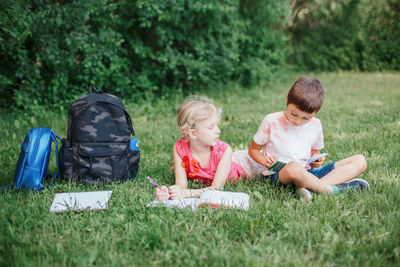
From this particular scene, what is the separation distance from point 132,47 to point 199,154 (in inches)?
184

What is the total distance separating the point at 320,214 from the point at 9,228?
220cm

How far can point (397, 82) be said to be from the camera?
29.9ft

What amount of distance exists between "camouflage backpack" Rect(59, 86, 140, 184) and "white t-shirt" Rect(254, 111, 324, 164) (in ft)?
4.57

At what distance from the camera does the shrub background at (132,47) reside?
5836 millimetres

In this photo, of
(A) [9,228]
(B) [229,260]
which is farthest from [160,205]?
(A) [9,228]

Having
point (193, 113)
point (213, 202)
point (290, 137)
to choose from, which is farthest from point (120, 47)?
point (213, 202)

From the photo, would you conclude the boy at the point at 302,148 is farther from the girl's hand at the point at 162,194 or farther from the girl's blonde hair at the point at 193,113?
the girl's hand at the point at 162,194

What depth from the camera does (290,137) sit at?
3.17 m

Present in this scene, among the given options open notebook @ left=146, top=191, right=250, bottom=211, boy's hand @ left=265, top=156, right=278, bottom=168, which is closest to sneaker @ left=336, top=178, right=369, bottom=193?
boy's hand @ left=265, top=156, right=278, bottom=168

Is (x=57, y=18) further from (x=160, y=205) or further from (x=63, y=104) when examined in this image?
(x=160, y=205)

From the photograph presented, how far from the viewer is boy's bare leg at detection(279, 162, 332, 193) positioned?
276cm

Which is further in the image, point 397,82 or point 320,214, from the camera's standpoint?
point 397,82

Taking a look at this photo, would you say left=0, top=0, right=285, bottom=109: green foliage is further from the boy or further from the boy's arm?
the boy

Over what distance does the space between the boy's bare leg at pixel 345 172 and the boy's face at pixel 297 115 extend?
1.67 feet
